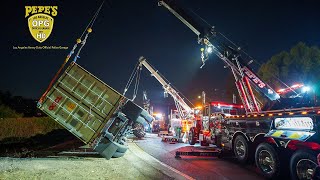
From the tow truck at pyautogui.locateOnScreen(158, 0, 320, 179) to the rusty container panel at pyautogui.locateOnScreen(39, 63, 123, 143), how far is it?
3699 mm

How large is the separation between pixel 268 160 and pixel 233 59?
4757 mm

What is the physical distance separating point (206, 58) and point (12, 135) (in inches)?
667

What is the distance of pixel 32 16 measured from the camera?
13383 mm

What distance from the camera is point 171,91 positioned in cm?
2158

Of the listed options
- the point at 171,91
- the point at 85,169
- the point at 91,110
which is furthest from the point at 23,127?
the point at 85,169

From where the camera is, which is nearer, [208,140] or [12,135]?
[208,140]

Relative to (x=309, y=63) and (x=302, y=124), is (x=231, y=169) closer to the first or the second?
(x=302, y=124)

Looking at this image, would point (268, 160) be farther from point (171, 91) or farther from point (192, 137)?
point (171, 91)

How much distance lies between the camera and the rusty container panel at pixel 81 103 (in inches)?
370

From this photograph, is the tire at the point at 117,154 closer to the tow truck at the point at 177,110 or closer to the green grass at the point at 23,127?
the tow truck at the point at 177,110

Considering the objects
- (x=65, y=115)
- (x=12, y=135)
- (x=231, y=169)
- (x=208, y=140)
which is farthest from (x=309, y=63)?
(x=12, y=135)

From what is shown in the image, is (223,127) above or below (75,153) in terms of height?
above

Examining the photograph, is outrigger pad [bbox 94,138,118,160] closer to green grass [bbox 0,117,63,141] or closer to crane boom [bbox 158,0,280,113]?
crane boom [bbox 158,0,280,113]

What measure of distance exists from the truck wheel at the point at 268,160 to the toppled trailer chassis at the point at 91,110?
3.98 meters
